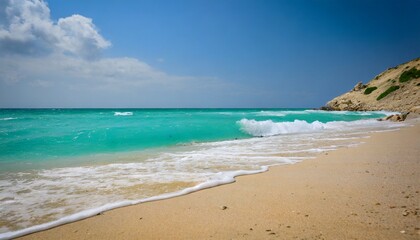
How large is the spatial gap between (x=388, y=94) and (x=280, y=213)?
55.3 metres

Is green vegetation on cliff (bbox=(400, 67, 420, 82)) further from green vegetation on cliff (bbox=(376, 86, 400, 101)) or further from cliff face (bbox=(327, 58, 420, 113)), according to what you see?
green vegetation on cliff (bbox=(376, 86, 400, 101))

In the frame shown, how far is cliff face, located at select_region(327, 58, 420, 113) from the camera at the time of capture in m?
40.0

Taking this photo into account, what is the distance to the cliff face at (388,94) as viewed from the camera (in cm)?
4002

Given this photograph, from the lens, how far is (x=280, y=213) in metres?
3.08

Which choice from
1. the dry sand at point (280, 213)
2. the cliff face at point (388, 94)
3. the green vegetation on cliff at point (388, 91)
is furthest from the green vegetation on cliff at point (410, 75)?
the dry sand at point (280, 213)

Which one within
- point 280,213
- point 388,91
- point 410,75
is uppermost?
point 410,75

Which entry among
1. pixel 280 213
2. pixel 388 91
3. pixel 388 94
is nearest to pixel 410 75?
pixel 388 91

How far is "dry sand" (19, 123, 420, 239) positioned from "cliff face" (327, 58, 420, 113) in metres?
32.3

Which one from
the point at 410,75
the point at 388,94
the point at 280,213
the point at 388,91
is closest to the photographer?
the point at 280,213

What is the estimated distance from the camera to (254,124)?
19.9 metres

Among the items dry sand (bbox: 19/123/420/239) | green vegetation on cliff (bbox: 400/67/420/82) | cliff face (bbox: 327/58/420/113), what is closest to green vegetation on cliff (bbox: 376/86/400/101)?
cliff face (bbox: 327/58/420/113)

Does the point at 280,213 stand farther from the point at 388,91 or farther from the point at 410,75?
the point at 410,75

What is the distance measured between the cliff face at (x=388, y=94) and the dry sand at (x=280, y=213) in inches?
1273

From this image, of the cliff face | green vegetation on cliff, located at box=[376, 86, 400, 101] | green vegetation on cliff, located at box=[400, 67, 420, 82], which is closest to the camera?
the cliff face
